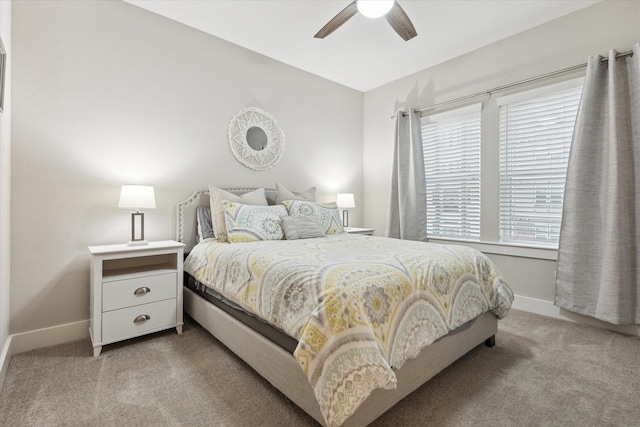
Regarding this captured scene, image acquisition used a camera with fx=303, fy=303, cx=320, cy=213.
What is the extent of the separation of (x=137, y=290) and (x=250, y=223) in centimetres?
95

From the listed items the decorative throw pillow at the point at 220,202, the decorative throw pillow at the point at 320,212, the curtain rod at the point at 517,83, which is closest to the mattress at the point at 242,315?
A: the decorative throw pillow at the point at 220,202

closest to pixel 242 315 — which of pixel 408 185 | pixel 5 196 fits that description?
pixel 5 196

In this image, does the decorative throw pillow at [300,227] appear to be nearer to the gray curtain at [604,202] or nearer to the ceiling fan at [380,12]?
the ceiling fan at [380,12]

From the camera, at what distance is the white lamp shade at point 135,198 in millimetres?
2279

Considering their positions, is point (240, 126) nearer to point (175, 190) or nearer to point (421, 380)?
point (175, 190)

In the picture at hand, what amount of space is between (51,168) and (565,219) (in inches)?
164

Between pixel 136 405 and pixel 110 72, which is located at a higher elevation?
pixel 110 72

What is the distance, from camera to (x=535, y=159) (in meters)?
2.95

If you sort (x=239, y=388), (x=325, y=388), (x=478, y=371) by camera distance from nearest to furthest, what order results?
(x=325, y=388), (x=239, y=388), (x=478, y=371)

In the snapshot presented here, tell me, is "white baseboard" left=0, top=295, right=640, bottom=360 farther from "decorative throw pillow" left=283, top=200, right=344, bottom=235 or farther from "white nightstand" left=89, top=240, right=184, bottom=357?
"decorative throw pillow" left=283, top=200, right=344, bottom=235

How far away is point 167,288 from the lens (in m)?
2.35

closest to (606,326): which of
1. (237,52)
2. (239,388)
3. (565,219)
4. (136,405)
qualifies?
(565,219)

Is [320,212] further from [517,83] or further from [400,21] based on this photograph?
[517,83]

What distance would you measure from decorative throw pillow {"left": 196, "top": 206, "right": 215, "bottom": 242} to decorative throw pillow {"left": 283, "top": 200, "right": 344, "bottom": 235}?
2.41 feet
